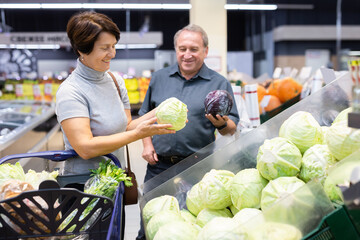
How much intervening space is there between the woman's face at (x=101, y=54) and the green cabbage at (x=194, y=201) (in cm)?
81

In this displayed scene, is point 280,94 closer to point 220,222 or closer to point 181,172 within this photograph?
point 181,172

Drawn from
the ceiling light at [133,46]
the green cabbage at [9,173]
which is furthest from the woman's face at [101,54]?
the ceiling light at [133,46]

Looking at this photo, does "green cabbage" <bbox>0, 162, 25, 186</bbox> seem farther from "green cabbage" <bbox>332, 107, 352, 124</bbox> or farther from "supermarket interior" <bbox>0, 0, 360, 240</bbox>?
"green cabbage" <bbox>332, 107, 352, 124</bbox>

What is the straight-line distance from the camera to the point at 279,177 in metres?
1.30

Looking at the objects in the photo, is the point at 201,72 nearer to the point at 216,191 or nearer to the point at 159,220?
the point at 216,191

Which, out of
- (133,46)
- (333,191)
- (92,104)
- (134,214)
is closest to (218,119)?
(92,104)

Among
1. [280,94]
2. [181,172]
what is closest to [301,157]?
[181,172]

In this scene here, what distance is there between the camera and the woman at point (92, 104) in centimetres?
174

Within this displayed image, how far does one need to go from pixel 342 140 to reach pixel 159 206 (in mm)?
759

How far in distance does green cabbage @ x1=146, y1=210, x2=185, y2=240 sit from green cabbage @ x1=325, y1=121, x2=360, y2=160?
0.63 metres

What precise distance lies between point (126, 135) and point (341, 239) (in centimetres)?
108

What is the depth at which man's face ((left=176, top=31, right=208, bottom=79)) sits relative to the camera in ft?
8.36

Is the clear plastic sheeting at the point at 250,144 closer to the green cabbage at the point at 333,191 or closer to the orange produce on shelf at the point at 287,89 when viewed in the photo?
the green cabbage at the point at 333,191

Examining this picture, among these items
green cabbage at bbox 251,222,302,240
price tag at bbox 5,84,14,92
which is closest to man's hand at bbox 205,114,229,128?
green cabbage at bbox 251,222,302,240
